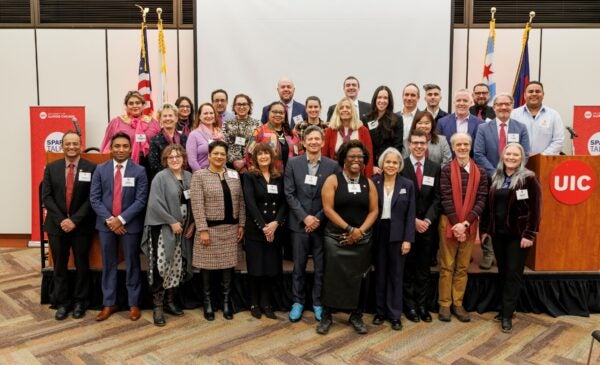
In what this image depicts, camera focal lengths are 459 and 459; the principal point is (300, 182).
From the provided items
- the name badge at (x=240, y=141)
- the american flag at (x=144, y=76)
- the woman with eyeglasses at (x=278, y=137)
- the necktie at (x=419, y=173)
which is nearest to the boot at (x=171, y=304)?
the woman with eyeglasses at (x=278, y=137)

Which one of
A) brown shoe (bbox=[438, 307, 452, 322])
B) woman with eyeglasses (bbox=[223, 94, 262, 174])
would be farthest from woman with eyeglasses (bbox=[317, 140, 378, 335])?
woman with eyeglasses (bbox=[223, 94, 262, 174])

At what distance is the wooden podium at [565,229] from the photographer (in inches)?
150

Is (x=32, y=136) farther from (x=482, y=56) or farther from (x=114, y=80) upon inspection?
(x=482, y=56)

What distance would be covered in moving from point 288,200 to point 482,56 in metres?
3.97

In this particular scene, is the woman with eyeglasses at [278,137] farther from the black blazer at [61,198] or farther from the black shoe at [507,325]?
the black shoe at [507,325]

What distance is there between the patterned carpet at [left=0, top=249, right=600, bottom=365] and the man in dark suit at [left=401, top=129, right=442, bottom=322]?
0.22 metres

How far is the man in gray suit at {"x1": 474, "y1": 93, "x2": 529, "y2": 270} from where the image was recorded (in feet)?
13.0

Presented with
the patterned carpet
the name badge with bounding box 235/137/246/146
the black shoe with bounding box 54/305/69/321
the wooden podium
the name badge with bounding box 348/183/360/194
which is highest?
the name badge with bounding box 235/137/246/146

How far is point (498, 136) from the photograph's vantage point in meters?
4.01

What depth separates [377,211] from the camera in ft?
11.5

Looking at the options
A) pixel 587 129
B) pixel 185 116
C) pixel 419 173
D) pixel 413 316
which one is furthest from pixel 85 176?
pixel 587 129

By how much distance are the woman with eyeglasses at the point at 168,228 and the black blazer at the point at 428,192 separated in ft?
5.93

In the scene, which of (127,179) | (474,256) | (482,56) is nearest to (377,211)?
(474,256)

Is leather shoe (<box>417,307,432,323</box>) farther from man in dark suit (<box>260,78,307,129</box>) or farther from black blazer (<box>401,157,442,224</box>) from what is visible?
man in dark suit (<box>260,78,307,129</box>)
